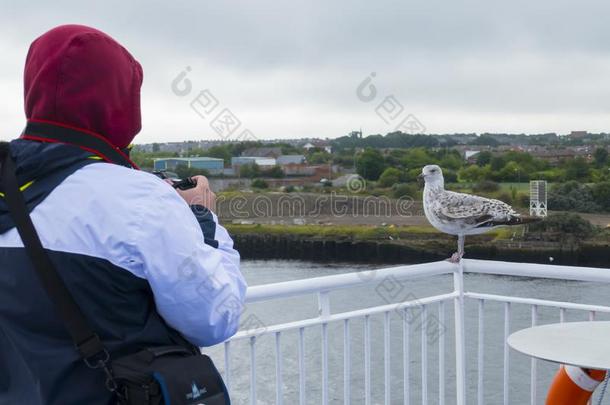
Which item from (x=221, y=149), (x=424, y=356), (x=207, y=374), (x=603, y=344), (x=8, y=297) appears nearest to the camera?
(x=8, y=297)

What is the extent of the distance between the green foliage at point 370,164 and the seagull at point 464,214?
759 cm

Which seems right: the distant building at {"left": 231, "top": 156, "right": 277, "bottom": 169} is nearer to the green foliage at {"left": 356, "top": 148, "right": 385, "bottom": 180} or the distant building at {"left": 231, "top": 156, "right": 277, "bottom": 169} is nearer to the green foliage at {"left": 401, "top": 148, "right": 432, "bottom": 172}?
the green foliage at {"left": 356, "top": 148, "right": 385, "bottom": 180}

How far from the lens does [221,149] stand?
31.5 feet

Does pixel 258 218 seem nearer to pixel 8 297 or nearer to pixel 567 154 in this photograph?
pixel 567 154

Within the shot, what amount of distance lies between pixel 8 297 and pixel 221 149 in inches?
334

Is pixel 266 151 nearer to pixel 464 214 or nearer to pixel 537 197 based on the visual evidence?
pixel 537 197

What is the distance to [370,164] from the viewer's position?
1166cm

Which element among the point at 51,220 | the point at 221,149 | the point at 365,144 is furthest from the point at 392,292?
the point at 365,144

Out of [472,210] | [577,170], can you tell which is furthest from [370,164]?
[472,210]

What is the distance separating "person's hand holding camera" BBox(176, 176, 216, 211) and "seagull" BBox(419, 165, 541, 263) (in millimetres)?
2123

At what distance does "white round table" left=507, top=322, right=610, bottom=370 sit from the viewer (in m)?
2.14

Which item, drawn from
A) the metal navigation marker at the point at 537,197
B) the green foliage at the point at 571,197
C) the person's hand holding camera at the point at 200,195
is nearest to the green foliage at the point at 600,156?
the green foliage at the point at 571,197

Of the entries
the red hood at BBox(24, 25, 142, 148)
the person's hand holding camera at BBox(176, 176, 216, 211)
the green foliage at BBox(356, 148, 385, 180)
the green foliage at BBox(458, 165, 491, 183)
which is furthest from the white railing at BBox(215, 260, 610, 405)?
the green foliage at BBox(356, 148, 385, 180)

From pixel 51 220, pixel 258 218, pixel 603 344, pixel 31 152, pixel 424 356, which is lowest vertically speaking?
pixel 258 218
